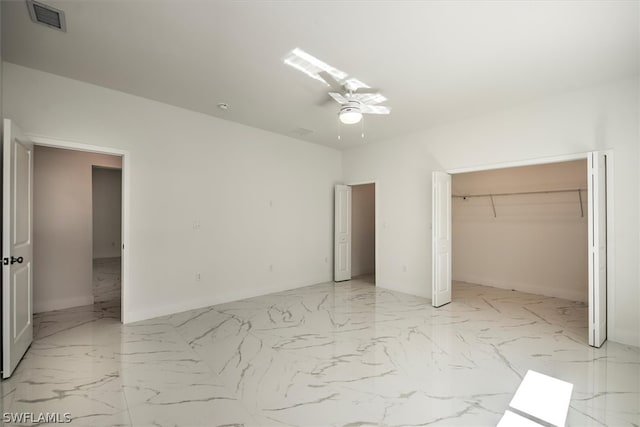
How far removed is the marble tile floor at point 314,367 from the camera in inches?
82.4

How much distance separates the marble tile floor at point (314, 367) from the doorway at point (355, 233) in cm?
216

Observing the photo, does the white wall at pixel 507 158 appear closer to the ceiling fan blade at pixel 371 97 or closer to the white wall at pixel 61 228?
the ceiling fan blade at pixel 371 97

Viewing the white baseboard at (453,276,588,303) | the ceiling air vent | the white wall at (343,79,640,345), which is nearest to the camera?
the ceiling air vent

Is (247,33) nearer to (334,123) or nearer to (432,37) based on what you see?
(432,37)

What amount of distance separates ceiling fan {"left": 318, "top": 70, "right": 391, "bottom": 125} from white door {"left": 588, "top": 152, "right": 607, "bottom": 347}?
7.76 ft

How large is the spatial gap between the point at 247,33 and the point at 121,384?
3.15m

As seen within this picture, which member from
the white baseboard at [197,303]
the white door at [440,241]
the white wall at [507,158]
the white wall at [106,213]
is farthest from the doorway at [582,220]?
the white wall at [106,213]

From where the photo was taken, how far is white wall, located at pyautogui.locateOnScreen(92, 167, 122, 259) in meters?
8.83

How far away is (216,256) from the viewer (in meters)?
4.64

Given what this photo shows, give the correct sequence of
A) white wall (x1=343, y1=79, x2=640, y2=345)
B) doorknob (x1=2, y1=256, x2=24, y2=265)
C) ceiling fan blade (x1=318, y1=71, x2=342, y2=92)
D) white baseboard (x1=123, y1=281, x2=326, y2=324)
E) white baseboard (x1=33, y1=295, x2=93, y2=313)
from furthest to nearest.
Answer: white baseboard (x1=33, y1=295, x2=93, y2=313) → white baseboard (x1=123, y1=281, x2=326, y2=324) → white wall (x1=343, y1=79, x2=640, y2=345) → ceiling fan blade (x1=318, y1=71, x2=342, y2=92) → doorknob (x1=2, y1=256, x2=24, y2=265)

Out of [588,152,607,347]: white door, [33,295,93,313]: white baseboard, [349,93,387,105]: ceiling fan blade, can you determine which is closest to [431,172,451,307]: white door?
[349,93,387,105]: ceiling fan blade

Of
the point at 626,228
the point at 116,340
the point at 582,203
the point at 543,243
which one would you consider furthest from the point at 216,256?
the point at 582,203

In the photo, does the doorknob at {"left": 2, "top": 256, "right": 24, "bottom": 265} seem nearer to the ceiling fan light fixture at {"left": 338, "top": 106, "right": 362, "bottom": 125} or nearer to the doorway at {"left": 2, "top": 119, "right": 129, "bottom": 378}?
the doorway at {"left": 2, "top": 119, "right": 129, "bottom": 378}

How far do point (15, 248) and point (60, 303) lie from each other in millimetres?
2277
